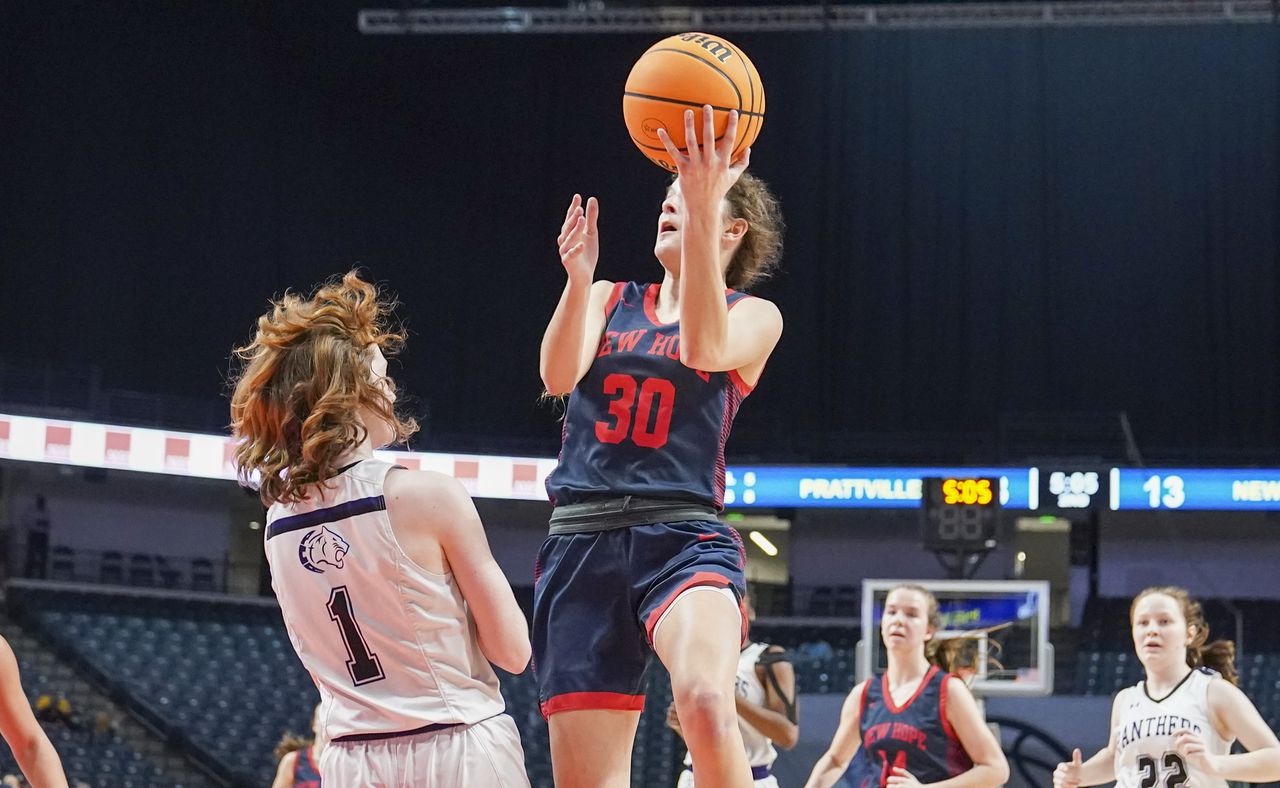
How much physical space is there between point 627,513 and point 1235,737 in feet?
11.0

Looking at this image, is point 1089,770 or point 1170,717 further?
point 1089,770

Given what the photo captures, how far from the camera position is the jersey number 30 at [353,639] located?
2541 mm

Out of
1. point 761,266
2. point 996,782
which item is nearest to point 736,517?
point 996,782

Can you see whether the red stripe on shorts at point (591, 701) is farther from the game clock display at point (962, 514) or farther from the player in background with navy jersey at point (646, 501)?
the game clock display at point (962, 514)

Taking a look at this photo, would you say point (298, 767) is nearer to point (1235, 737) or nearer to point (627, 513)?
point (1235, 737)

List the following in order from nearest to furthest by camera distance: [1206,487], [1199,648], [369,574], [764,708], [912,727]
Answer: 1. [369,574]
2. [912,727]
3. [1199,648]
4. [764,708]
5. [1206,487]

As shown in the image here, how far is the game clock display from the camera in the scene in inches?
446

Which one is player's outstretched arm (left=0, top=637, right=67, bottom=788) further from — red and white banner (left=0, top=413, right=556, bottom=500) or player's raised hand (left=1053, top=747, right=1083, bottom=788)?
red and white banner (left=0, top=413, right=556, bottom=500)

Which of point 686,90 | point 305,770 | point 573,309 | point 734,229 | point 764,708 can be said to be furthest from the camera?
point 305,770

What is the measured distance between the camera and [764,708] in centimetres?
702

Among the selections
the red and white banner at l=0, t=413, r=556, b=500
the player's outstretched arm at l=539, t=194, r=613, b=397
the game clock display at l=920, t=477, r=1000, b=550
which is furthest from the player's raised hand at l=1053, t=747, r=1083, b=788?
the red and white banner at l=0, t=413, r=556, b=500

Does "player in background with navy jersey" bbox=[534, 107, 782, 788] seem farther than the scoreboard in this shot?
No

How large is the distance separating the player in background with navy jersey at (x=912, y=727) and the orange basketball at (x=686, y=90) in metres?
2.83

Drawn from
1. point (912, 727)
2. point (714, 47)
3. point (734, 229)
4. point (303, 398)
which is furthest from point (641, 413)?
point (912, 727)
